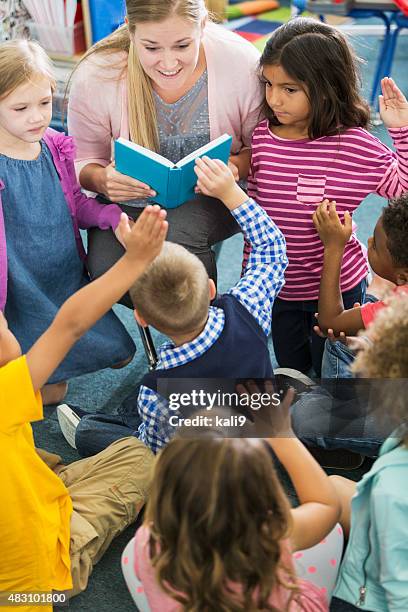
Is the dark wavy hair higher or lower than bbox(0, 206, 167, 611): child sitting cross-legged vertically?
higher

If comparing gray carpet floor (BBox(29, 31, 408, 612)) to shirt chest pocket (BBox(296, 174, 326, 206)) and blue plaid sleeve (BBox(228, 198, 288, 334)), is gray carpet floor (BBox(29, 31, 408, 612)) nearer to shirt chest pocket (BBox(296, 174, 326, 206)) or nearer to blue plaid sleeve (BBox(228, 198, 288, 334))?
blue plaid sleeve (BBox(228, 198, 288, 334))

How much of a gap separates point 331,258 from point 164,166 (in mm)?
425

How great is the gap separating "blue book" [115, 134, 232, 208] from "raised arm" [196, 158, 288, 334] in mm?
42

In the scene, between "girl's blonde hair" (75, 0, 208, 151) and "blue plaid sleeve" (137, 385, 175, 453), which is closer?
"blue plaid sleeve" (137, 385, 175, 453)

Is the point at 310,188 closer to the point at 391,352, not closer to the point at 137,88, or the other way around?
the point at 137,88

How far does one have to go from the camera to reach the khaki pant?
145cm

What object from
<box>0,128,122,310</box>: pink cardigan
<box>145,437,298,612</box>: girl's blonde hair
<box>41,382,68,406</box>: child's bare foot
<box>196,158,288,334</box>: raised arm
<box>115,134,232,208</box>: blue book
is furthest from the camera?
<box>41,382,68,406</box>: child's bare foot

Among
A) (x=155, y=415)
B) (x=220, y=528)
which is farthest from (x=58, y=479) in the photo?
(x=220, y=528)

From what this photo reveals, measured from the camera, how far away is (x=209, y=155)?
1.69m

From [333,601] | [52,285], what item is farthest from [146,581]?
[52,285]

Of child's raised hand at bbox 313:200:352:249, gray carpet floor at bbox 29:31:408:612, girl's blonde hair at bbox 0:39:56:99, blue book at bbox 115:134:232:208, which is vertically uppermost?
girl's blonde hair at bbox 0:39:56:99

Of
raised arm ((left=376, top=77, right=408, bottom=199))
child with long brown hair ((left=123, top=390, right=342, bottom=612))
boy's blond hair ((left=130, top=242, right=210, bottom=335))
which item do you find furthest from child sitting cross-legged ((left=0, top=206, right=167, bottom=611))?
raised arm ((left=376, top=77, right=408, bottom=199))

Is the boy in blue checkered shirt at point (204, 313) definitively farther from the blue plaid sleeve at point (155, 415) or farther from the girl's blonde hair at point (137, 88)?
the girl's blonde hair at point (137, 88)

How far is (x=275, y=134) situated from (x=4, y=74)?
62 cm
